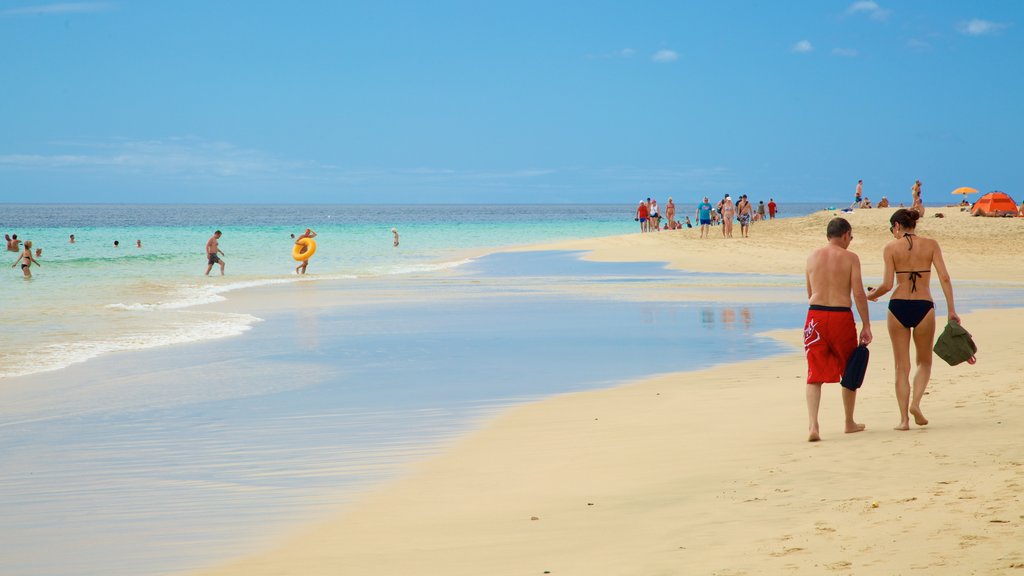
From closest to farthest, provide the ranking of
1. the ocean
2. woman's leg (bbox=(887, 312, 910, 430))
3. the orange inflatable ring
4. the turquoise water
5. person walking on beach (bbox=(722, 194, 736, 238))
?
the ocean < woman's leg (bbox=(887, 312, 910, 430)) < the turquoise water < the orange inflatable ring < person walking on beach (bbox=(722, 194, 736, 238))

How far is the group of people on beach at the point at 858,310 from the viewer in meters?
6.50

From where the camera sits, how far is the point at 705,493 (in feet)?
17.9

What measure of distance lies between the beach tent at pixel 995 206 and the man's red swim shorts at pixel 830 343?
35864 mm

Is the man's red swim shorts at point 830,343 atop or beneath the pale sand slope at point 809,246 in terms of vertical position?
atop

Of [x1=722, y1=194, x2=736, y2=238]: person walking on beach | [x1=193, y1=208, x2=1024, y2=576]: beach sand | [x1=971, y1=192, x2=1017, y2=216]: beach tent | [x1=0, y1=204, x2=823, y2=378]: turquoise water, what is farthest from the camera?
[x1=722, y1=194, x2=736, y2=238]: person walking on beach

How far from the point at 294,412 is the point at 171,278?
74.8 ft

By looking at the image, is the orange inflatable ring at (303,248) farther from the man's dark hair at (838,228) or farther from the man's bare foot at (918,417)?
the man's bare foot at (918,417)

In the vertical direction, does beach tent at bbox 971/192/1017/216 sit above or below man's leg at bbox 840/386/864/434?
above

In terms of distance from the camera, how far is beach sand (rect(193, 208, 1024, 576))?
4285 millimetres

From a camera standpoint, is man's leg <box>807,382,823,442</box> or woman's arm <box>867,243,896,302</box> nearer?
man's leg <box>807,382,823,442</box>

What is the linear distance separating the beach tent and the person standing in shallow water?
1394 inches

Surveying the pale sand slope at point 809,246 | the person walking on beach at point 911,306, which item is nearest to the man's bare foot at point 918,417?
the person walking on beach at point 911,306

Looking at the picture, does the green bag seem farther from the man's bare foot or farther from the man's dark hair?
the man's dark hair

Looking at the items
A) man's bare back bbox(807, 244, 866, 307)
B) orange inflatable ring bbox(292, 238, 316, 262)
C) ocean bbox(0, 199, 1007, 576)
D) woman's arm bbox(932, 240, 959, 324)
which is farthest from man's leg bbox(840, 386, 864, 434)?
orange inflatable ring bbox(292, 238, 316, 262)
